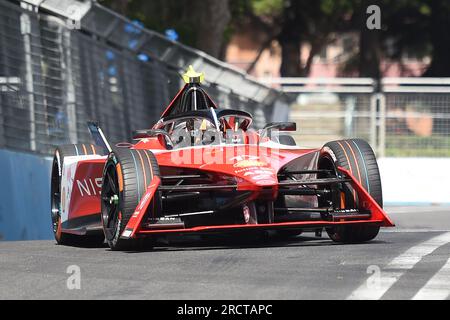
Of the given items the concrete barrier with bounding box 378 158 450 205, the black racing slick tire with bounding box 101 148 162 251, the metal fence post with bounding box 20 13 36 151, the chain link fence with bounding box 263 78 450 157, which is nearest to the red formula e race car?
the black racing slick tire with bounding box 101 148 162 251

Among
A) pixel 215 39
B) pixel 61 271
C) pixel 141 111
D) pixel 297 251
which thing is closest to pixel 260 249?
pixel 297 251

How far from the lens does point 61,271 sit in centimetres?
898

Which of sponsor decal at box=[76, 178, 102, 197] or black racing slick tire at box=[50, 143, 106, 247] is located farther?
black racing slick tire at box=[50, 143, 106, 247]

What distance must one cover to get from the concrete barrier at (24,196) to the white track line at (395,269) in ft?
15.2

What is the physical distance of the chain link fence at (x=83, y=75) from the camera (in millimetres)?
15039

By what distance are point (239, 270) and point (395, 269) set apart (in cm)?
105

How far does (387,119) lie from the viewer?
26.2 meters

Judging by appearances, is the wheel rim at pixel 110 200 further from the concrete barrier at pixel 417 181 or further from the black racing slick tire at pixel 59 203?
the concrete barrier at pixel 417 181

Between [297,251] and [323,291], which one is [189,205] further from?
[323,291]

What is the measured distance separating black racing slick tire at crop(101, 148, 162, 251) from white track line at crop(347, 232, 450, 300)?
2.15 m

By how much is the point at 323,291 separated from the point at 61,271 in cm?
225

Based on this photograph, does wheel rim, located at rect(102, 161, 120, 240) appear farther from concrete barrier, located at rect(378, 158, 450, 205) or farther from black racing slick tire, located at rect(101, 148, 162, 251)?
concrete barrier, located at rect(378, 158, 450, 205)

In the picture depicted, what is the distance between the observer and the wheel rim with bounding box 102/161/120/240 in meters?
10.8

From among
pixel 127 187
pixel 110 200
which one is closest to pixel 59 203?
pixel 110 200
